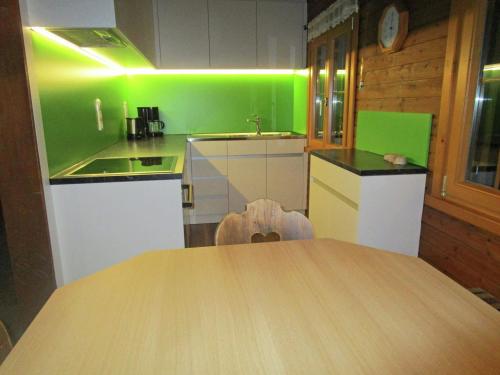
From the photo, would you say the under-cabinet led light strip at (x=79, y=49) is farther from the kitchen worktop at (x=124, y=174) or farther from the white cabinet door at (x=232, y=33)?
the white cabinet door at (x=232, y=33)

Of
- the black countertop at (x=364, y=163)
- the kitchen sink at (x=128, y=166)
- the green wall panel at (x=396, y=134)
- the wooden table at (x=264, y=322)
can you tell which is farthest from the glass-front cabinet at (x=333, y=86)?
the wooden table at (x=264, y=322)

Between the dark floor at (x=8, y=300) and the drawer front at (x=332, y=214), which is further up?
the drawer front at (x=332, y=214)

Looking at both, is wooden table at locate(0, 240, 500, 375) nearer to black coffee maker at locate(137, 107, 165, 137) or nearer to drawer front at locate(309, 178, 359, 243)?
drawer front at locate(309, 178, 359, 243)

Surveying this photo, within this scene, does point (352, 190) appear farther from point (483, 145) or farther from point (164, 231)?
point (164, 231)

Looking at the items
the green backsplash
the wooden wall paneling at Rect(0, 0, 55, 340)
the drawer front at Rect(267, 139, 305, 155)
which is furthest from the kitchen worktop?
the drawer front at Rect(267, 139, 305, 155)

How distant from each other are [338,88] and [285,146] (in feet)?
2.84

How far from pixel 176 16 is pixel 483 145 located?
10.1 feet

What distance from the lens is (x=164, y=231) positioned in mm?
1965

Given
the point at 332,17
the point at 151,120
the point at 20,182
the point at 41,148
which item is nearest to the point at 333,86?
the point at 332,17

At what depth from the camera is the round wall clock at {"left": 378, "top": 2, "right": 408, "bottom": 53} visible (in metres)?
2.15

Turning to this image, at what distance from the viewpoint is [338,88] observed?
323 centimetres

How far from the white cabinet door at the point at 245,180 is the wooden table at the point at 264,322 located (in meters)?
2.74

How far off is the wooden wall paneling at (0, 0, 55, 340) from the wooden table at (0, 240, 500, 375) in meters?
0.92

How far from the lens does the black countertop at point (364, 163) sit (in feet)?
6.85
